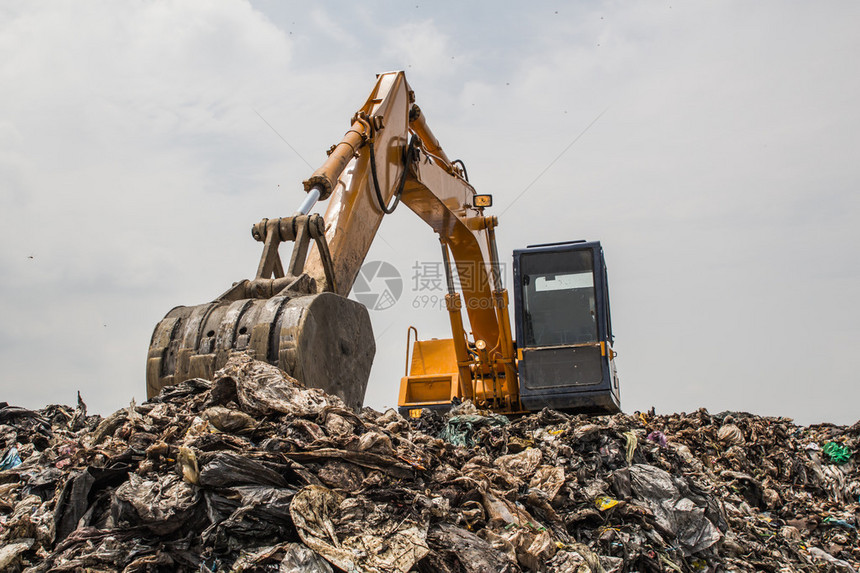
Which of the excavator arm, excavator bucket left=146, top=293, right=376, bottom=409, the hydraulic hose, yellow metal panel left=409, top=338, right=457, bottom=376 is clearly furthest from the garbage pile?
yellow metal panel left=409, top=338, right=457, bottom=376

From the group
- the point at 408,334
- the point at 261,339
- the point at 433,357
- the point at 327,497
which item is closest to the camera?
the point at 327,497

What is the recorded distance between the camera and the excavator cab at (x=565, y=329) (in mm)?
7117

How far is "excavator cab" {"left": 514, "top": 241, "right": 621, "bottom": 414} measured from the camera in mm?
7117

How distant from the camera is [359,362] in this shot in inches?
171

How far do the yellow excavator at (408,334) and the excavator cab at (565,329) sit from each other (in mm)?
11

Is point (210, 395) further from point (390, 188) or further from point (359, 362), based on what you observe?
point (390, 188)

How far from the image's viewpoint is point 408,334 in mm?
9094

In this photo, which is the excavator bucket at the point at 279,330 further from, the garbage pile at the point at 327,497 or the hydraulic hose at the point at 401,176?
the hydraulic hose at the point at 401,176

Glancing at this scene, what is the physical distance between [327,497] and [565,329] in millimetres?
4824

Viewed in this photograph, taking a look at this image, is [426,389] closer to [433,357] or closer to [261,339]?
[433,357]

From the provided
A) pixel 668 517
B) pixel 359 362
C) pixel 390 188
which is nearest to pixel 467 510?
pixel 359 362

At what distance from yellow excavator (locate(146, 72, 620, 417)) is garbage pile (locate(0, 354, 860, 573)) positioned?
27 centimetres

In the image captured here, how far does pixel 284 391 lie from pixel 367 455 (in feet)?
1.91

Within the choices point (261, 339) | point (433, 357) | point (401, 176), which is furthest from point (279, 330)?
point (433, 357)
